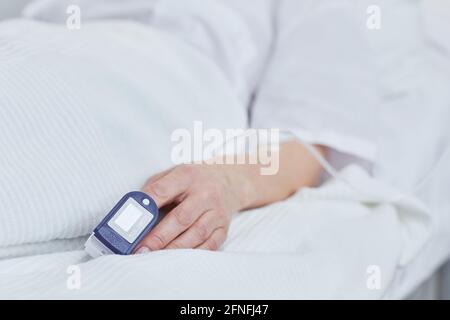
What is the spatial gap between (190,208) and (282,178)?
0.70ft

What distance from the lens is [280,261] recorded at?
1.99 ft

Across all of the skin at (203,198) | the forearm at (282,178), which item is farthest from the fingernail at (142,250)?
the forearm at (282,178)

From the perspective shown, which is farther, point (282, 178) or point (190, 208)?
point (282, 178)

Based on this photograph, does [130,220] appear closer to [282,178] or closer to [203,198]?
[203,198]

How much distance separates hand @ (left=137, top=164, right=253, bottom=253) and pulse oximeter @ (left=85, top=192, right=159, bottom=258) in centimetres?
2

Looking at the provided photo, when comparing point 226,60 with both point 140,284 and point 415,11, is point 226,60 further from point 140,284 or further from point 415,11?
point 140,284

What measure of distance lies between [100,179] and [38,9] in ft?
1.46

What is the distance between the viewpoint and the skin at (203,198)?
595 millimetres

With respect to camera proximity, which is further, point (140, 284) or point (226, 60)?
point (226, 60)

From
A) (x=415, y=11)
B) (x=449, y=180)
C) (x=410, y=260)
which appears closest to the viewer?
(x=410, y=260)

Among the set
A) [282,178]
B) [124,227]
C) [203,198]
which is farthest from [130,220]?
[282,178]
